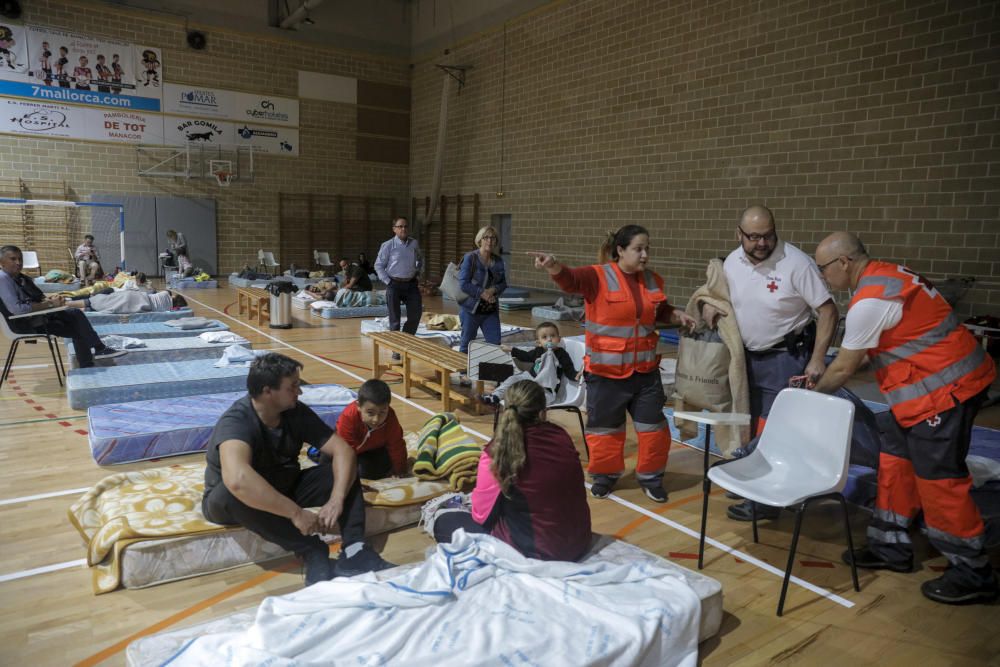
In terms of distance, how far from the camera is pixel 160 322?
28.5 ft

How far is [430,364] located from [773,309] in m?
3.42

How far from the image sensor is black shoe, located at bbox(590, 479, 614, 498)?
3916mm

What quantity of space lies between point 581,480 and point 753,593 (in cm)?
92

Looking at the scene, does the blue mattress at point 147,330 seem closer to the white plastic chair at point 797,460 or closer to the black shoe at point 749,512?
the black shoe at point 749,512

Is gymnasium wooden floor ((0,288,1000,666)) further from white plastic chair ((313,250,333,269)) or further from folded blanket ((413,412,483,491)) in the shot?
white plastic chair ((313,250,333,269))

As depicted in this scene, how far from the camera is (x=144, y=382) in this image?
17.9 feet

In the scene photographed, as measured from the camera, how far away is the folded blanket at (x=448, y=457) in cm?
372

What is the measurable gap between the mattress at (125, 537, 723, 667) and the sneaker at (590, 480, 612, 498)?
861 millimetres

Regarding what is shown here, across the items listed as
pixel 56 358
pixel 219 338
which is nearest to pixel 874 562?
pixel 219 338

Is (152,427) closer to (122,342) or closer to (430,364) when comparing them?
(430,364)

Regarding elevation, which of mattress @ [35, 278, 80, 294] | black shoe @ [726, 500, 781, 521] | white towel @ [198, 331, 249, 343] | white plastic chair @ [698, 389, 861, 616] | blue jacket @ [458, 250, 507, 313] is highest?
blue jacket @ [458, 250, 507, 313]

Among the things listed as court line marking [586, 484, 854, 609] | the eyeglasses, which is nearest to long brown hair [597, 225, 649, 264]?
the eyeglasses

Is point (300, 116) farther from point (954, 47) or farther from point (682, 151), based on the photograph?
point (954, 47)

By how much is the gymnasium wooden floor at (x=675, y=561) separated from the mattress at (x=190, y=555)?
51 mm
